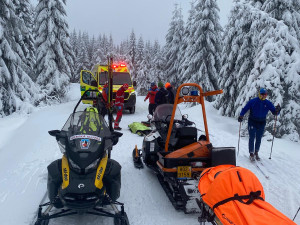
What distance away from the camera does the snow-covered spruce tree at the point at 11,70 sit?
12.9 m

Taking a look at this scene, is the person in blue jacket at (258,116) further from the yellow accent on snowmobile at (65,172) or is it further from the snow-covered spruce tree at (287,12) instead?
the snow-covered spruce tree at (287,12)

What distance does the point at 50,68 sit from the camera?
74.1 ft

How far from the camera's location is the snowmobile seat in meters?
5.30

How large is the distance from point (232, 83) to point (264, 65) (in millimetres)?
5449

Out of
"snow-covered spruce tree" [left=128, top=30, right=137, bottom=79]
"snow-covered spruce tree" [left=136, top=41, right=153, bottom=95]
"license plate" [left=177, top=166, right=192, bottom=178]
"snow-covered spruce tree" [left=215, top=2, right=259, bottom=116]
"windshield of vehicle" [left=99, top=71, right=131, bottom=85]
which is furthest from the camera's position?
"snow-covered spruce tree" [left=128, top=30, right=137, bottom=79]

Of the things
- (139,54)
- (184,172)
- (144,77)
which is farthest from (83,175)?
(139,54)

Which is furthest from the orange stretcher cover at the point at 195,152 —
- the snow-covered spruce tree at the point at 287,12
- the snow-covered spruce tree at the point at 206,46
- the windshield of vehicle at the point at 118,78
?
the snow-covered spruce tree at the point at 206,46

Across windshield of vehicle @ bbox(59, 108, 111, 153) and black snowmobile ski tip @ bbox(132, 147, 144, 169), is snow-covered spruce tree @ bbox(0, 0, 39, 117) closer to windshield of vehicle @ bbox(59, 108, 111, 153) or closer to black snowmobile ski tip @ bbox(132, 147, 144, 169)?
black snowmobile ski tip @ bbox(132, 147, 144, 169)

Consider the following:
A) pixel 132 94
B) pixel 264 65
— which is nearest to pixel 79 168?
pixel 264 65

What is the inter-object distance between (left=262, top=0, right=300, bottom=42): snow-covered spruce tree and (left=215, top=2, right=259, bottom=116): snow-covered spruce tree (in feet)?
5.75

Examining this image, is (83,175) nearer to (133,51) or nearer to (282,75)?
(282,75)

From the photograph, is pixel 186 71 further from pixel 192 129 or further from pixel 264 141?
pixel 192 129

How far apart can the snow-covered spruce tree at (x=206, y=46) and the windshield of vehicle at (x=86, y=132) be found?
19056 millimetres

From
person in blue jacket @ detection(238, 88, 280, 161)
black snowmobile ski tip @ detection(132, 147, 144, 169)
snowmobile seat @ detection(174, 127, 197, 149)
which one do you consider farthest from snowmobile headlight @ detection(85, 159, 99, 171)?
person in blue jacket @ detection(238, 88, 280, 161)
